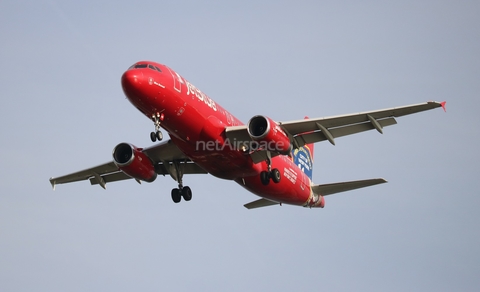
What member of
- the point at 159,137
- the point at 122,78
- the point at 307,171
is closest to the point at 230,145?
the point at 159,137

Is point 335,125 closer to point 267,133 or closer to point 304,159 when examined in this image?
point 267,133

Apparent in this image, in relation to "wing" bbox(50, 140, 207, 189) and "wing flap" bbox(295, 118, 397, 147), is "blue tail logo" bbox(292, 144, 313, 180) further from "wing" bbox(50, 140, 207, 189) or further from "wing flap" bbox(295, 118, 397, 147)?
"wing flap" bbox(295, 118, 397, 147)

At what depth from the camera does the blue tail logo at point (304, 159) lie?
153ft

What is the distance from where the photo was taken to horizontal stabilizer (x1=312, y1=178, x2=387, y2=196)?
1610 inches

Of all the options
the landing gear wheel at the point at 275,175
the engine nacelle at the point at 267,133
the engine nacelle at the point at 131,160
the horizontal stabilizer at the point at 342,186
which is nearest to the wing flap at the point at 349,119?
the engine nacelle at the point at 267,133

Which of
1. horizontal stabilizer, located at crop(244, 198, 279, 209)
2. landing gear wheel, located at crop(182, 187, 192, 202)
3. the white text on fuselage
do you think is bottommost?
horizontal stabilizer, located at crop(244, 198, 279, 209)

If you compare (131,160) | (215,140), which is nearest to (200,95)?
(215,140)

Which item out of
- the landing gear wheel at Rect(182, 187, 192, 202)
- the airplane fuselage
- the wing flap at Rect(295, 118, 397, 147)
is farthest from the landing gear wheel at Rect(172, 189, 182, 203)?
the wing flap at Rect(295, 118, 397, 147)

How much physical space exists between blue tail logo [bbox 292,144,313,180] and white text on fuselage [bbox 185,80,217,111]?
11.0 meters

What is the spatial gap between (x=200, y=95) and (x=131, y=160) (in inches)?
246

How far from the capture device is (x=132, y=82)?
109ft

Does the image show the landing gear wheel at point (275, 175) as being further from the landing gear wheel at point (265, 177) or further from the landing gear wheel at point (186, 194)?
the landing gear wheel at point (186, 194)

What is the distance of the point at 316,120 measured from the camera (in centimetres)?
3675

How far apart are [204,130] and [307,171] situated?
45.1ft
